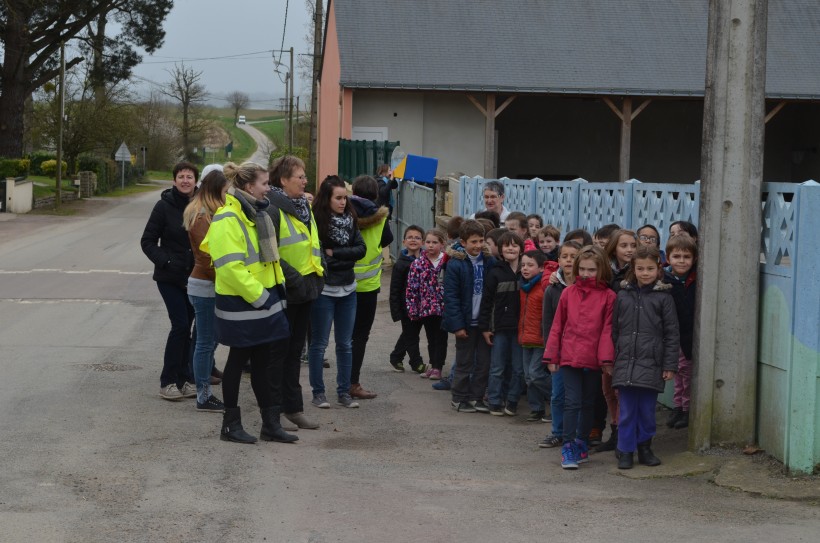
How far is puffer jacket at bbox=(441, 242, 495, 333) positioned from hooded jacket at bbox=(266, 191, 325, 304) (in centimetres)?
133

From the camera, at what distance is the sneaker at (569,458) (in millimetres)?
7309

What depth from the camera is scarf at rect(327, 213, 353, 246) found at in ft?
29.3

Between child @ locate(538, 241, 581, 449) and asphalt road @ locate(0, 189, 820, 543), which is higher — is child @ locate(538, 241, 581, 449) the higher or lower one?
the higher one

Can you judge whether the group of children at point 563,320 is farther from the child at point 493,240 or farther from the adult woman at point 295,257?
Answer: the adult woman at point 295,257

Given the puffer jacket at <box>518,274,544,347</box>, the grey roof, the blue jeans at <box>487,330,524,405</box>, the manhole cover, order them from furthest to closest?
the grey roof, the manhole cover, the blue jeans at <box>487,330,524,405</box>, the puffer jacket at <box>518,274,544,347</box>

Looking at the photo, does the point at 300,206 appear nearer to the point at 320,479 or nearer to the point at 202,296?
the point at 202,296

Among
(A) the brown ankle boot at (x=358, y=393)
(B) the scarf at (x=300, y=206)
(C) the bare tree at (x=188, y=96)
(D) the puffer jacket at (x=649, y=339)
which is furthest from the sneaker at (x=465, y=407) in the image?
(C) the bare tree at (x=188, y=96)

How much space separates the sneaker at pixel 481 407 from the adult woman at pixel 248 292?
1946mm

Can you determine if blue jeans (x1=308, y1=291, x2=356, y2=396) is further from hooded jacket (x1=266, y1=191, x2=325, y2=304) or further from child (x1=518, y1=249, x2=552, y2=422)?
child (x1=518, y1=249, x2=552, y2=422)

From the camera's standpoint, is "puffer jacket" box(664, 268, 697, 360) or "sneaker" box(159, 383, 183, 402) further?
"sneaker" box(159, 383, 183, 402)

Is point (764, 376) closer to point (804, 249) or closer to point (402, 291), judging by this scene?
point (804, 249)

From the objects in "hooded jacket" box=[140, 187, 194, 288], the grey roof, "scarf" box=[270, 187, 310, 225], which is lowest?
"hooded jacket" box=[140, 187, 194, 288]

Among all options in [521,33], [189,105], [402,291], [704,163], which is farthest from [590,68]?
[189,105]

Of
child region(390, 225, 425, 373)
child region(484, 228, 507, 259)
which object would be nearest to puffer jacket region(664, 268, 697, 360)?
child region(484, 228, 507, 259)
